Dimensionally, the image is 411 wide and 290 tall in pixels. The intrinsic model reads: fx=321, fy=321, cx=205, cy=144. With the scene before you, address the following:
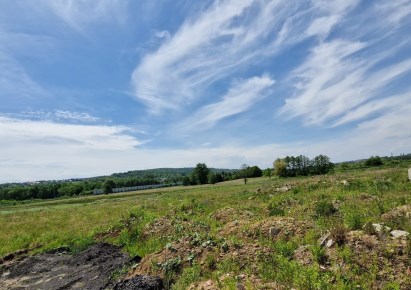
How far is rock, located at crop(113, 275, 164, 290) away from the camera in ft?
30.4

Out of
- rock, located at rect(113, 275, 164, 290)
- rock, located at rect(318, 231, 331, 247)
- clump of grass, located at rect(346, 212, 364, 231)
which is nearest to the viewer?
rock, located at rect(113, 275, 164, 290)

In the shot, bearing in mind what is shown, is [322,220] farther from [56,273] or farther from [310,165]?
[310,165]

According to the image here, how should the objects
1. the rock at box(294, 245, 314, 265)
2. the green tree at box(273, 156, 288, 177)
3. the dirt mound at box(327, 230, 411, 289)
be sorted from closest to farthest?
1. the dirt mound at box(327, 230, 411, 289)
2. the rock at box(294, 245, 314, 265)
3. the green tree at box(273, 156, 288, 177)

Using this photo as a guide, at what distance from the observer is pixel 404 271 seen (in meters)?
7.21

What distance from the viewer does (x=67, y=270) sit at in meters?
13.7

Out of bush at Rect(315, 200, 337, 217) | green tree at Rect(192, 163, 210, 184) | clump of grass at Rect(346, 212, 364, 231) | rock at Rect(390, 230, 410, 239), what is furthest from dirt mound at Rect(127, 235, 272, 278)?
green tree at Rect(192, 163, 210, 184)

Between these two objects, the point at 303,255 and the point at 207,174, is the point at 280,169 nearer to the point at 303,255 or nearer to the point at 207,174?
the point at 207,174

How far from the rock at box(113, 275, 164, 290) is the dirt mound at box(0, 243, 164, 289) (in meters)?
Result: 1.05

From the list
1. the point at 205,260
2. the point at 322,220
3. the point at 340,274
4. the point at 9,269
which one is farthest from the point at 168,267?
the point at 9,269

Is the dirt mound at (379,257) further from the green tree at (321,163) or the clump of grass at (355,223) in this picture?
the green tree at (321,163)

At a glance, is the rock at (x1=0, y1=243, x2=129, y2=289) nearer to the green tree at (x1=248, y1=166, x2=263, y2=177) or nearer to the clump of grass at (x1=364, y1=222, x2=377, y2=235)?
the clump of grass at (x1=364, y1=222, x2=377, y2=235)

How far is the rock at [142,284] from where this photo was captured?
9266 mm

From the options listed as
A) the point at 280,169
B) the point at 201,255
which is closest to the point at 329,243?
the point at 201,255

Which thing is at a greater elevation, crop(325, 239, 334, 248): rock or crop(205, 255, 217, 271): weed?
crop(325, 239, 334, 248): rock
